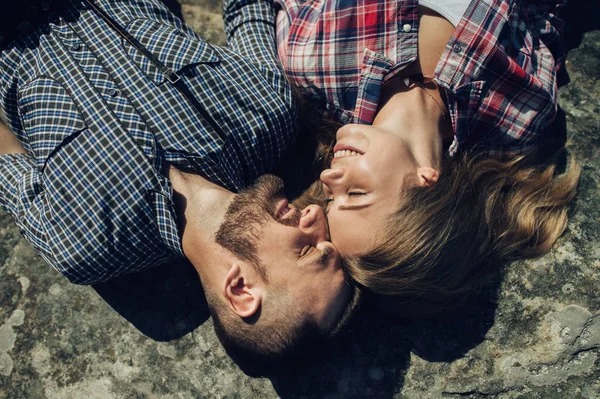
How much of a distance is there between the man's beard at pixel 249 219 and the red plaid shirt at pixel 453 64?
748 mm

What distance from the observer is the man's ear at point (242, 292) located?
2750mm

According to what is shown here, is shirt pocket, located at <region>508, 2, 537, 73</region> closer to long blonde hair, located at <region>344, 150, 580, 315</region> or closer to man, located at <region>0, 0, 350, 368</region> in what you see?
long blonde hair, located at <region>344, 150, 580, 315</region>

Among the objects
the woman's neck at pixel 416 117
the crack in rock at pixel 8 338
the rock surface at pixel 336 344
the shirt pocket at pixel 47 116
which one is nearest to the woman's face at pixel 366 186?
the woman's neck at pixel 416 117

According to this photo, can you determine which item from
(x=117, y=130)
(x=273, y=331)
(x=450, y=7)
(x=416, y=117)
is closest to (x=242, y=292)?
(x=273, y=331)

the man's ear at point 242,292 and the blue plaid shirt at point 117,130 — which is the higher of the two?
the blue plaid shirt at point 117,130

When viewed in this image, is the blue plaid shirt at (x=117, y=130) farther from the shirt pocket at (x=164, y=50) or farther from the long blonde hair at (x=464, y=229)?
the long blonde hair at (x=464, y=229)

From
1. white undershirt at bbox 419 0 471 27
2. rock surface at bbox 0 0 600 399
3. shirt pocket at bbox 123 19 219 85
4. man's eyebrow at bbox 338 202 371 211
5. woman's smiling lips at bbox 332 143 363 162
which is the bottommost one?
rock surface at bbox 0 0 600 399

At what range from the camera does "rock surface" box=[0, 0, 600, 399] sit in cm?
311

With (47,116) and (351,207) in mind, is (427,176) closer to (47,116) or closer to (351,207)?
(351,207)

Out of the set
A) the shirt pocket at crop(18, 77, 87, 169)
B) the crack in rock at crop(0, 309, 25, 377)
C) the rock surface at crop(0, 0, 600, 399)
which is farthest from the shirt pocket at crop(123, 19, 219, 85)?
the crack in rock at crop(0, 309, 25, 377)

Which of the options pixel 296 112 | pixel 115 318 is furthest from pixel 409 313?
pixel 115 318

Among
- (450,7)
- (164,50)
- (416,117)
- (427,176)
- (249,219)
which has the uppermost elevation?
(450,7)

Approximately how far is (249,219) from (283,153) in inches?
27.2

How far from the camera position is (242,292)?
279 centimetres
